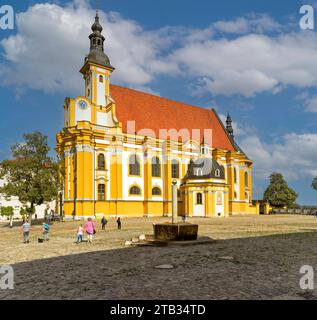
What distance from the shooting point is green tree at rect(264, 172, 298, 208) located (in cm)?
7425

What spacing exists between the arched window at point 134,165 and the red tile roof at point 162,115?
3815 mm

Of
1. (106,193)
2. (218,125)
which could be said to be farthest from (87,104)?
(218,125)

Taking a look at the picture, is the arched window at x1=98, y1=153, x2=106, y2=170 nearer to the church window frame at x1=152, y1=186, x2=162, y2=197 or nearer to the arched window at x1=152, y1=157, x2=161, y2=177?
the arched window at x1=152, y1=157, x2=161, y2=177

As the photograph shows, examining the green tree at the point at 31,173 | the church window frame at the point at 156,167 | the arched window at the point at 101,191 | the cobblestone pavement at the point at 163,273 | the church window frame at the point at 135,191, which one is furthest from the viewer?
the church window frame at the point at 156,167

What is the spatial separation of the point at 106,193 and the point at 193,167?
13327 mm

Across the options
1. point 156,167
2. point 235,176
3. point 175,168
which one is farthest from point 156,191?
point 235,176

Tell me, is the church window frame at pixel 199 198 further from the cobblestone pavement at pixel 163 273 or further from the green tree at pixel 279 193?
the green tree at pixel 279 193

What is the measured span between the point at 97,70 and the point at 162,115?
1212cm

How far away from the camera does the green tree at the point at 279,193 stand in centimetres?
7425

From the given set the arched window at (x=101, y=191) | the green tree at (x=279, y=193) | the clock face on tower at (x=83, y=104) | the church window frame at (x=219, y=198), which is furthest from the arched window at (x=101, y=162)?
the green tree at (x=279, y=193)

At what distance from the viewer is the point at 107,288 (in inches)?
290

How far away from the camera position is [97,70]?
1738 inches

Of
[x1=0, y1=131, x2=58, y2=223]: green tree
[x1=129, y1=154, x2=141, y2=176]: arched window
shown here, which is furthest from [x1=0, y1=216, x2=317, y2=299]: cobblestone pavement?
[x1=129, y1=154, x2=141, y2=176]: arched window
